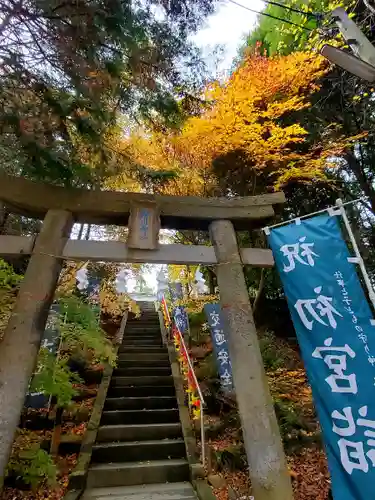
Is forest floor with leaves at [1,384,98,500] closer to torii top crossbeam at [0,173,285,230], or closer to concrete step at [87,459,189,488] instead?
concrete step at [87,459,189,488]

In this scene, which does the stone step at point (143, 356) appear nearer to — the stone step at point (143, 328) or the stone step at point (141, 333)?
the stone step at point (141, 333)

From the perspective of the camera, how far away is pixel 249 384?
350 centimetres

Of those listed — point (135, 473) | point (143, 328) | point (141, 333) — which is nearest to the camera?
point (135, 473)

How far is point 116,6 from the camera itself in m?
3.61

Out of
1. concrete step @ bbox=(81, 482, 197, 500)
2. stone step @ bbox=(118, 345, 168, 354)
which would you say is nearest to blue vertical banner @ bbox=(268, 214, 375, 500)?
concrete step @ bbox=(81, 482, 197, 500)

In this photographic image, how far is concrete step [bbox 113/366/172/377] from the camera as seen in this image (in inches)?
316

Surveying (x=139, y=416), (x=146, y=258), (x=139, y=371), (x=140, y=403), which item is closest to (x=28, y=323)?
(x=146, y=258)

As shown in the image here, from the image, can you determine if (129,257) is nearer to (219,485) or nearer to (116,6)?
(116,6)

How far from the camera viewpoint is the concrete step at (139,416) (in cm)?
625

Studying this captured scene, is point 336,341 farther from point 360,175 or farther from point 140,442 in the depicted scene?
point 360,175

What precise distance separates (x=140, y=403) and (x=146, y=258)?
13.4ft

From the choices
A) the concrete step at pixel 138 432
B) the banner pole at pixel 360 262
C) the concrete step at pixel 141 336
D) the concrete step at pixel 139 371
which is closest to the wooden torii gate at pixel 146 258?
the banner pole at pixel 360 262

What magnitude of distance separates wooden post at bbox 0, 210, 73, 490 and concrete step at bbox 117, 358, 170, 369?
516cm

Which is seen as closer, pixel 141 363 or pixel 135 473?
pixel 135 473
